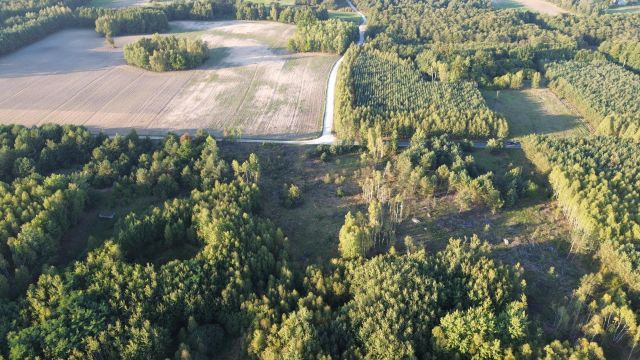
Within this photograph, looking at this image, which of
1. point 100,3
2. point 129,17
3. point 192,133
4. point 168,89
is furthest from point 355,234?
point 100,3

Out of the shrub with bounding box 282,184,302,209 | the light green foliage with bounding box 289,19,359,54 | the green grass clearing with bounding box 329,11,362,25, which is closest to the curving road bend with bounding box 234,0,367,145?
the light green foliage with bounding box 289,19,359,54

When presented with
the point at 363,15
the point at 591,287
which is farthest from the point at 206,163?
the point at 363,15

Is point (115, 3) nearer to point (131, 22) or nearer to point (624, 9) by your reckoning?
point (131, 22)

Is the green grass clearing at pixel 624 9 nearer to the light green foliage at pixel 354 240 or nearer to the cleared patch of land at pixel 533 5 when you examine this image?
the cleared patch of land at pixel 533 5

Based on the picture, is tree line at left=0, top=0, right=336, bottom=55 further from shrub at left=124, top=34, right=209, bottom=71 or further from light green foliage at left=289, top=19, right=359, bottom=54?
shrub at left=124, top=34, right=209, bottom=71

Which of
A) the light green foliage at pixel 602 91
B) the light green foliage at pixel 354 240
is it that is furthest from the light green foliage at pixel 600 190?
the light green foliage at pixel 354 240

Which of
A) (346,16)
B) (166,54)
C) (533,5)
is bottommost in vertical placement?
(166,54)

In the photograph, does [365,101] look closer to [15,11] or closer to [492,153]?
[492,153]
